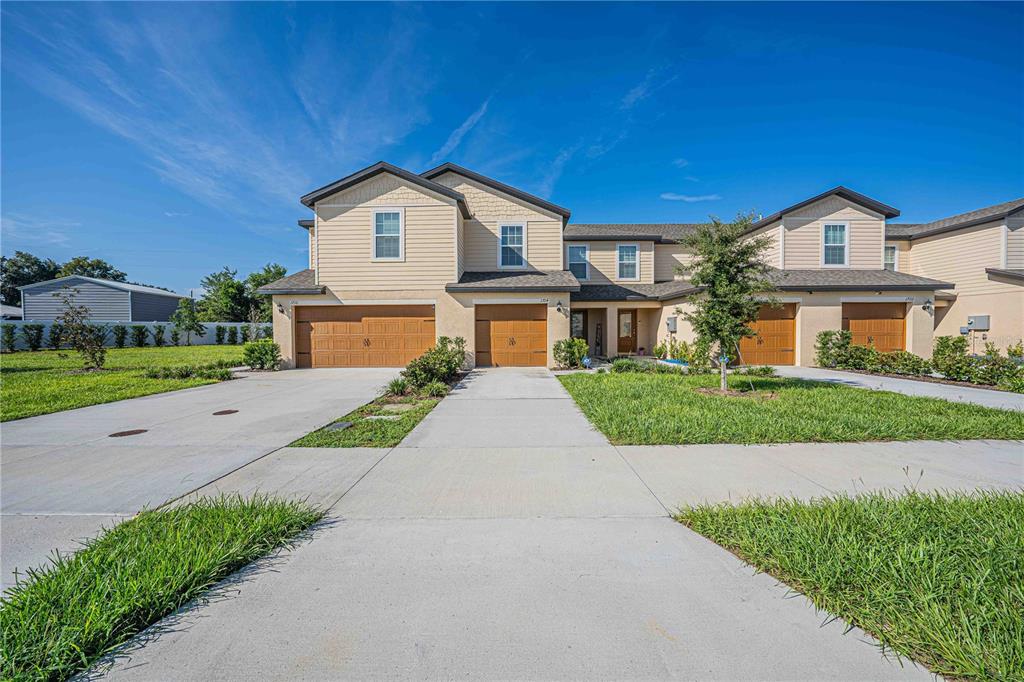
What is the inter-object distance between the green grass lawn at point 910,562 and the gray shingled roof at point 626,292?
13.3 meters

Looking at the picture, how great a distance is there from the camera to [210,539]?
2928 mm

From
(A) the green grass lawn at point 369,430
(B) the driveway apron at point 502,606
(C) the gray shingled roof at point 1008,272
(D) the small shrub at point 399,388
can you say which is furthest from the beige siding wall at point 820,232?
(B) the driveway apron at point 502,606

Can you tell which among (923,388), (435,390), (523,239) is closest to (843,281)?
(923,388)

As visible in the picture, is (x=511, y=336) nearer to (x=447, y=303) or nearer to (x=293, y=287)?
(x=447, y=303)

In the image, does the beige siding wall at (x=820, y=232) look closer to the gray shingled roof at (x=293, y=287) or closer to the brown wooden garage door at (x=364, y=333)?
the brown wooden garage door at (x=364, y=333)

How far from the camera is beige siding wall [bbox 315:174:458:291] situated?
1442 centimetres

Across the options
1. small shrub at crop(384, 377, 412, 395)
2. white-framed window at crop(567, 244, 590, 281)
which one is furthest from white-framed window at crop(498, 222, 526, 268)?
small shrub at crop(384, 377, 412, 395)

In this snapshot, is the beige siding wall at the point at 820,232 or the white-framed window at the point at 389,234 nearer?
the white-framed window at the point at 389,234

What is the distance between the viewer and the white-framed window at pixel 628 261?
18406 millimetres

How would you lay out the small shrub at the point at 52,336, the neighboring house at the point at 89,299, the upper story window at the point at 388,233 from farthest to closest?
the neighboring house at the point at 89,299, the small shrub at the point at 52,336, the upper story window at the point at 388,233

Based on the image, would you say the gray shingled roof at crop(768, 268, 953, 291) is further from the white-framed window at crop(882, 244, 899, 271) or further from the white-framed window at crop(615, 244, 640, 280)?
the white-framed window at crop(615, 244, 640, 280)

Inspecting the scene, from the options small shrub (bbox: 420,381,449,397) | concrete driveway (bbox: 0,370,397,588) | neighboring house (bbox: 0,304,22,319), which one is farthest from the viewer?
neighboring house (bbox: 0,304,22,319)

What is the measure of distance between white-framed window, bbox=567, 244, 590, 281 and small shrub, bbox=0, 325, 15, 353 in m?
30.2

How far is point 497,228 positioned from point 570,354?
19.7ft
